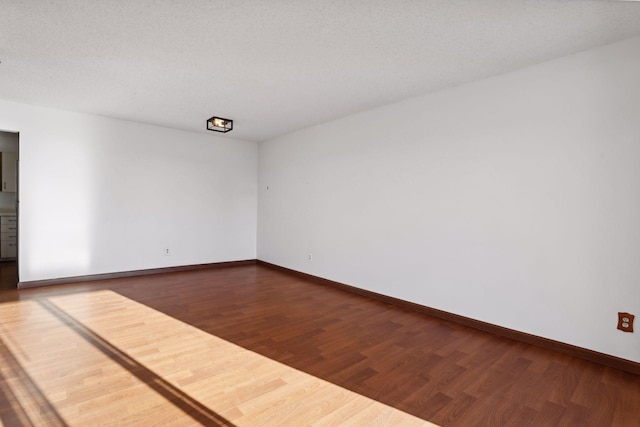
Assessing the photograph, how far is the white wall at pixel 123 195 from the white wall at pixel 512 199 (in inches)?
102

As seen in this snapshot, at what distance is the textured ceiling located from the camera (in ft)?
6.65

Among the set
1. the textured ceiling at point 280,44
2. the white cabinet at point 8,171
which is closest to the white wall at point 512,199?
the textured ceiling at point 280,44

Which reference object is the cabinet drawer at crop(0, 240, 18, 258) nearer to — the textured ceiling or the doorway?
the doorway

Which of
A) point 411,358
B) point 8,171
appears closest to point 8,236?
point 8,171

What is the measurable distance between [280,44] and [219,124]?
2.48 meters

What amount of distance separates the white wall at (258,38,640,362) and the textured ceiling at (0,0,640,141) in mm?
282

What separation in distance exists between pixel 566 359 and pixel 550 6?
2610 millimetres

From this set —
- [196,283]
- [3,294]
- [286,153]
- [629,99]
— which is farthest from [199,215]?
[629,99]

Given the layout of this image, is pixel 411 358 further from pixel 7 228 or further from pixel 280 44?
pixel 7 228

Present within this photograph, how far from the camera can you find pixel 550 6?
6.44ft

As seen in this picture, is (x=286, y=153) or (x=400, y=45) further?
(x=286, y=153)

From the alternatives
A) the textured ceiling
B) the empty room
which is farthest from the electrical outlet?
the textured ceiling

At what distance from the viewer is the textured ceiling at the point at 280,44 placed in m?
2.03

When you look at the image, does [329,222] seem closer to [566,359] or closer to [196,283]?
[196,283]
